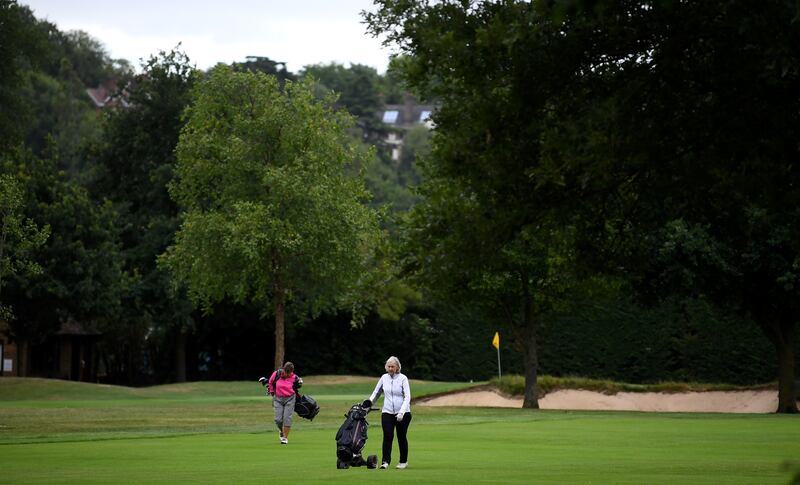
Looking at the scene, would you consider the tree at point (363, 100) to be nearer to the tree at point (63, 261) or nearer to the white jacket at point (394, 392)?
the tree at point (63, 261)

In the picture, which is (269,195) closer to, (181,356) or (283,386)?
(181,356)

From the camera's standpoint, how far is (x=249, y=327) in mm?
62438

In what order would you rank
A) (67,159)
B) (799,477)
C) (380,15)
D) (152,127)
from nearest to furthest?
1. (799,477)
2. (380,15)
3. (152,127)
4. (67,159)

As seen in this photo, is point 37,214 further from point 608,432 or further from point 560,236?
point 560,236

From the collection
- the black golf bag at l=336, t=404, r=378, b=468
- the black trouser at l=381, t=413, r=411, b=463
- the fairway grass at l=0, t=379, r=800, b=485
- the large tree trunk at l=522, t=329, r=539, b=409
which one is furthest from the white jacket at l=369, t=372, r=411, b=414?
the large tree trunk at l=522, t=329, r=539, b=409

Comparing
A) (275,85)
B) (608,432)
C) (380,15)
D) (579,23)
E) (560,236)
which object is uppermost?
(275,85)

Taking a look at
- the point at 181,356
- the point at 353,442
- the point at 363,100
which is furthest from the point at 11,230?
the point at 363,100

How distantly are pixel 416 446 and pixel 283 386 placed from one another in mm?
3780

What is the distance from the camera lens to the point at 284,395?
26.0 m

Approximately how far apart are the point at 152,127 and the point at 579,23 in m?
48.6

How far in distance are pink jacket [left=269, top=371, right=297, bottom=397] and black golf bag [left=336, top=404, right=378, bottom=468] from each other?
7.12 meters

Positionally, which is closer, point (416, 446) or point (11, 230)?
point (416, 446)

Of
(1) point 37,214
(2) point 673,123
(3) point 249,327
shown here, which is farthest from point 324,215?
(2) point 673,123

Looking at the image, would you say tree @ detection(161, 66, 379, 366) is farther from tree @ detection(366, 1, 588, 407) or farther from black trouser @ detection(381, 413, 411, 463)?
tree @ detection(366, 1, 588, 407)
